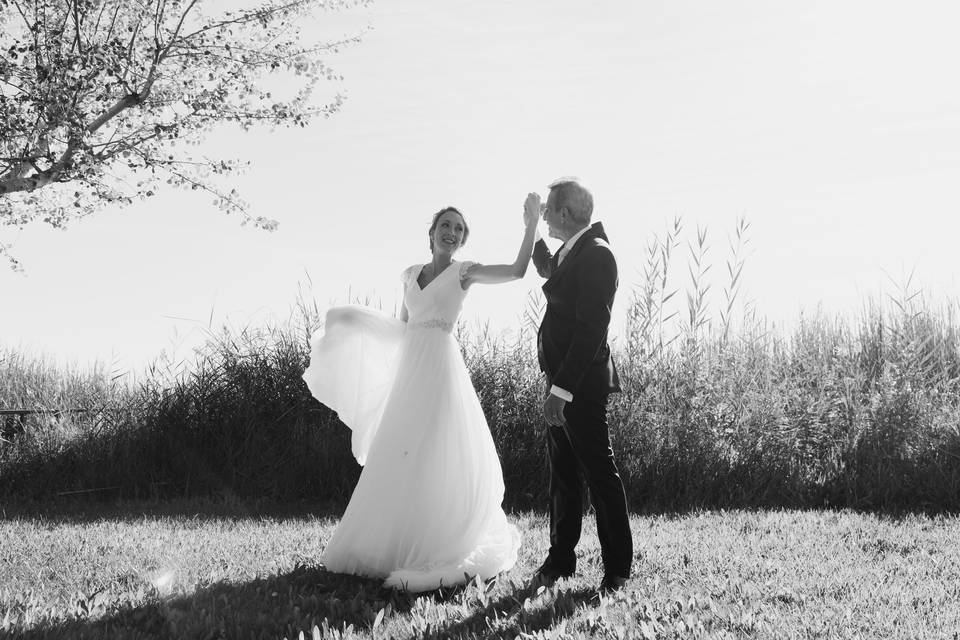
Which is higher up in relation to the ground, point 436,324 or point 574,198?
point 574,198

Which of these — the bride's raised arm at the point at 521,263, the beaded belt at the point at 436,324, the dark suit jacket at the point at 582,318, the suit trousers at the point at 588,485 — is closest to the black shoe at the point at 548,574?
the suit trousers at the point at 588,485

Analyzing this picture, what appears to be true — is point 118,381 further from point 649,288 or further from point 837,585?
point 837,585

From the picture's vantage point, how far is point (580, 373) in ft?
15.8

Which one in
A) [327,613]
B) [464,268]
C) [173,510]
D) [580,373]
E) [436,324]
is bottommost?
[173,510]

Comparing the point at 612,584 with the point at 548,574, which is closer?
the point at 612,584

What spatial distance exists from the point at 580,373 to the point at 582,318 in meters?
Result: 0.32

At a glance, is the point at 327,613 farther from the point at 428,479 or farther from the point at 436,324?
the point at 436,324

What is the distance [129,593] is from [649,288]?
6614 millimetres

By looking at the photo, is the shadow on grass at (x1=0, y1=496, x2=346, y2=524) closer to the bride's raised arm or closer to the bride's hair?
the bride's hair

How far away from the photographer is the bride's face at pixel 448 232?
5832mm

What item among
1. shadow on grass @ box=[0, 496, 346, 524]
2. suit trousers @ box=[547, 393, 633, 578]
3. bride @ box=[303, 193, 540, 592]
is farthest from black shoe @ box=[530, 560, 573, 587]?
shadow on grass @ box=[0, 496, 346, 524]

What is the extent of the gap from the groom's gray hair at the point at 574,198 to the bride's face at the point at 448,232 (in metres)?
0.92

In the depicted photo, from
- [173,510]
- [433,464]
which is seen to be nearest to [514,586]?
[433,464]

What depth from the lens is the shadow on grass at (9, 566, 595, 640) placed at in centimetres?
464
